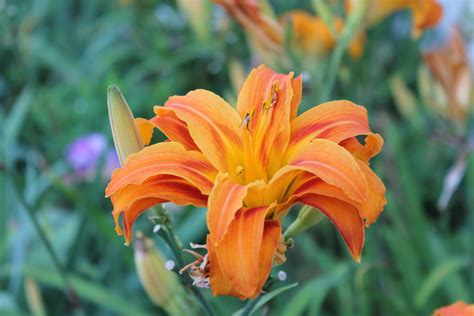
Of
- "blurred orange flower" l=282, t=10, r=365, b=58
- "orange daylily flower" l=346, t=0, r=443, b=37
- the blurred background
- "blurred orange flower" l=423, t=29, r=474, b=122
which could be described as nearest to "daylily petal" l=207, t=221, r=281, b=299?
the blurred background

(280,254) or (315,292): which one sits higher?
(280,254)

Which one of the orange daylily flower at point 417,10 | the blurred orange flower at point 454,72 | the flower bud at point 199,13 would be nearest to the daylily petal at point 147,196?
the orange daylily flower at point 417,10

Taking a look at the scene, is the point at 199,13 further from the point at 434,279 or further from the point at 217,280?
the point at 217,280

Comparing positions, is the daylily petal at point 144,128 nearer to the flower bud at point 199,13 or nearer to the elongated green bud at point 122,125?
the elongated green bud at point 122,125

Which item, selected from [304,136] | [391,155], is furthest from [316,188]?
[391,155]

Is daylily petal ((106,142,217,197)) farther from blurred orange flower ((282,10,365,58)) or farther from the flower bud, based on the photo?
the flower bud

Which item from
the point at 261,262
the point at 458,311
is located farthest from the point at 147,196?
the point at 458,311

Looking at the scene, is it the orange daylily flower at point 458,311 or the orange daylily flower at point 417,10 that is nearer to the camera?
the orange daylily flower at point 458,311

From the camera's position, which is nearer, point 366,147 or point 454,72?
point 366,147
